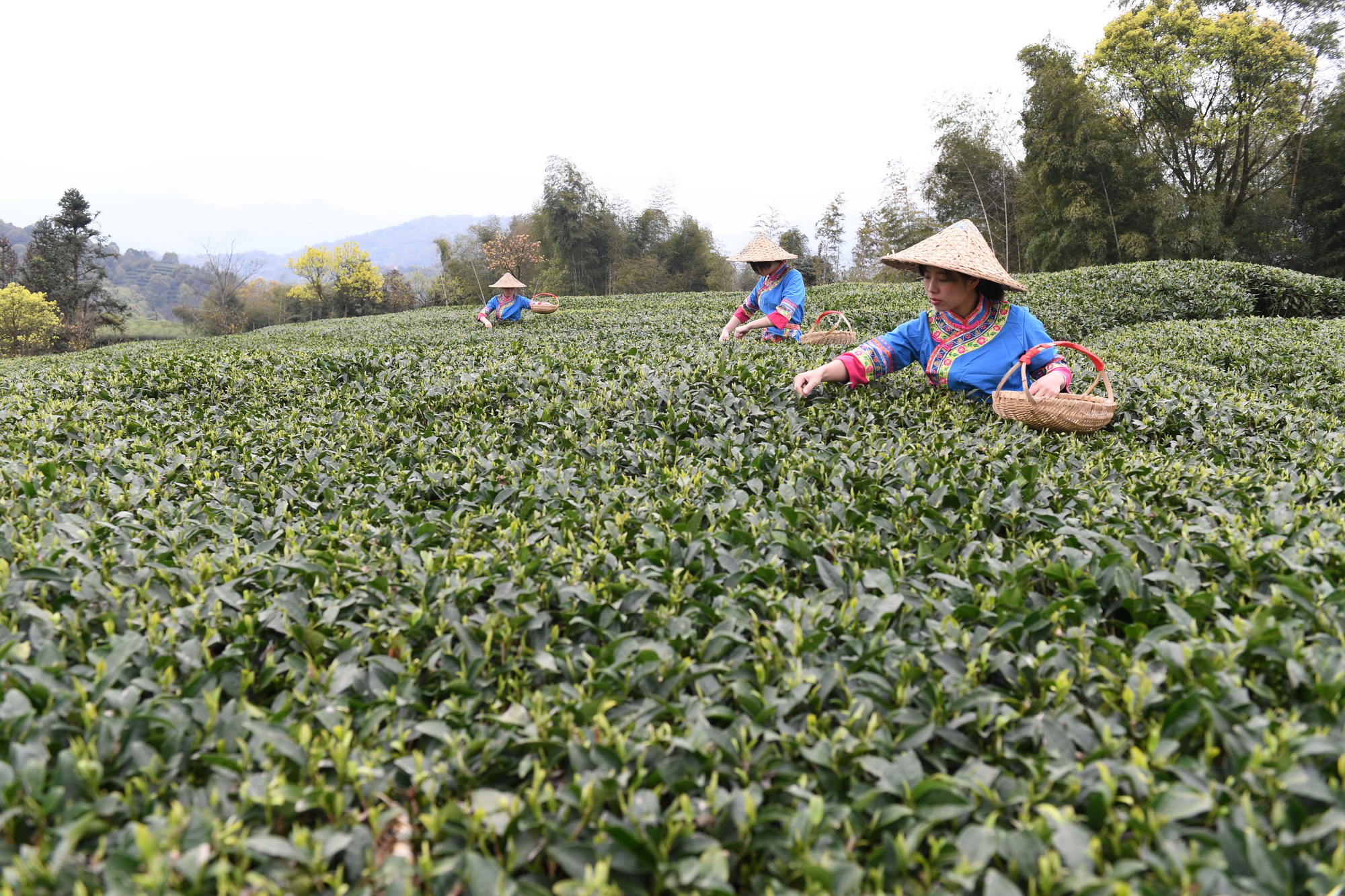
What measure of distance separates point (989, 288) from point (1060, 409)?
745 millimetres

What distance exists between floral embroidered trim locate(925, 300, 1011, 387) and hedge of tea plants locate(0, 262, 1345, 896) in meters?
0.48

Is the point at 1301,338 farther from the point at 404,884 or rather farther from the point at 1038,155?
the point at 1038,155

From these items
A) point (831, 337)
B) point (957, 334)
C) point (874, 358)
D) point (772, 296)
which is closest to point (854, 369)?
point (874, 358)

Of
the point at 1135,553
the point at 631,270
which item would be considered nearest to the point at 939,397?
the point at 1135,553

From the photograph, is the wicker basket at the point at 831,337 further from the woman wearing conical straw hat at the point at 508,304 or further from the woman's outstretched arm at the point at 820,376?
the woman wearing conical straw hat at the point at 508,304

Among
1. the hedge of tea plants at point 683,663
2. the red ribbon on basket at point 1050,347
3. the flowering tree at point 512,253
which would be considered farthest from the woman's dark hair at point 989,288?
the flowering tree at point 512,253

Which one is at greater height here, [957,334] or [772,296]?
[772,296]

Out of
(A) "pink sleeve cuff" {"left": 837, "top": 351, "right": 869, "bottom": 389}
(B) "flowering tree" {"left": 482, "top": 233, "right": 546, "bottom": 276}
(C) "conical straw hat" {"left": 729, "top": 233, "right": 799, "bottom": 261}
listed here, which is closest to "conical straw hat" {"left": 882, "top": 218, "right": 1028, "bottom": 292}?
(A) "pink sleeve cuff" {"left": 837, "top": 351, "right": 869, "bottom": 389}

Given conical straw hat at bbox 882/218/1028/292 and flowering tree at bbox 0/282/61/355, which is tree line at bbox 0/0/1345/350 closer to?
flowering tree at bbox 0/282/61/355

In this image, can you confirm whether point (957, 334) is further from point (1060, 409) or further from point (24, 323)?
point (24, 323)

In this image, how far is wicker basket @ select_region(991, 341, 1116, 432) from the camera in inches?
118

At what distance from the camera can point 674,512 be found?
231cm

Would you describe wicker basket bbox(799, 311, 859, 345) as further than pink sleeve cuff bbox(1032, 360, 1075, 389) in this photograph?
Yes

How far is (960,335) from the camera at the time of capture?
3.53 meters
